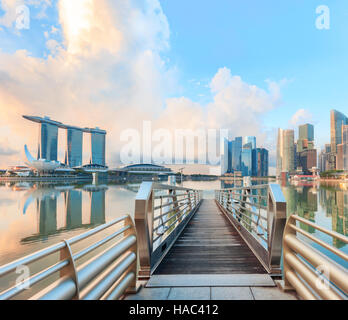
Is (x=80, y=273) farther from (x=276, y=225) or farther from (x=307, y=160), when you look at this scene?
(x=307, y=160)

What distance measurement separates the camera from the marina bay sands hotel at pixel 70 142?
13475 centimetres

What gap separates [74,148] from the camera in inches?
5989

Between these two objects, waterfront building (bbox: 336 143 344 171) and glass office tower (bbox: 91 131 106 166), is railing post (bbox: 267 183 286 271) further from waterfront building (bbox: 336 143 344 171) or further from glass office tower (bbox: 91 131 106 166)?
waterfront building (bbox: 336 143 344 171)

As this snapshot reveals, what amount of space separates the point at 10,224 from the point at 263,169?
388 ft

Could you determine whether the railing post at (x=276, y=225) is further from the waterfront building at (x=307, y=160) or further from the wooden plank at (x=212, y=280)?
the waterfront building at (x=307, y=160)

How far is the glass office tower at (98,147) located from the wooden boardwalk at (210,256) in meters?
154

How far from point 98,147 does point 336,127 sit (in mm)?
200192

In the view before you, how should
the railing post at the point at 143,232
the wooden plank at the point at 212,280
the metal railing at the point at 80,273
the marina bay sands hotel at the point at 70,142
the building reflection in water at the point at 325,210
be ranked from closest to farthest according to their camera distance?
the metal railing at the point at 80,273, the wooden plank at the point at 212,280, the railing post at the point at 143,232, the building reflection in water at the point at 325,210, the marina bay sands hotel at the point at 70,142

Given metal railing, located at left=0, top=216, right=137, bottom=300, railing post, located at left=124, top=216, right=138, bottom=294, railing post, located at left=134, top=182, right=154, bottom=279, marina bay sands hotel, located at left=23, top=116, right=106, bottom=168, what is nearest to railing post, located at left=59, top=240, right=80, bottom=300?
metal railing, located at left=0, top=216, right=137, bottom=300

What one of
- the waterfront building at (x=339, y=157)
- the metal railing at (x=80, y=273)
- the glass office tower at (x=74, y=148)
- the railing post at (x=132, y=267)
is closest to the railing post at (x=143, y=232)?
the railing post at (x=132, y=267)

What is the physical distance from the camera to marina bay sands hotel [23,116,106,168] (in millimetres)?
134750

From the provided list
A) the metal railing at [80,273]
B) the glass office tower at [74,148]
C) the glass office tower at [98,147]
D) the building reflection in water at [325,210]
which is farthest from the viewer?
the glass office tower at [98,147]
